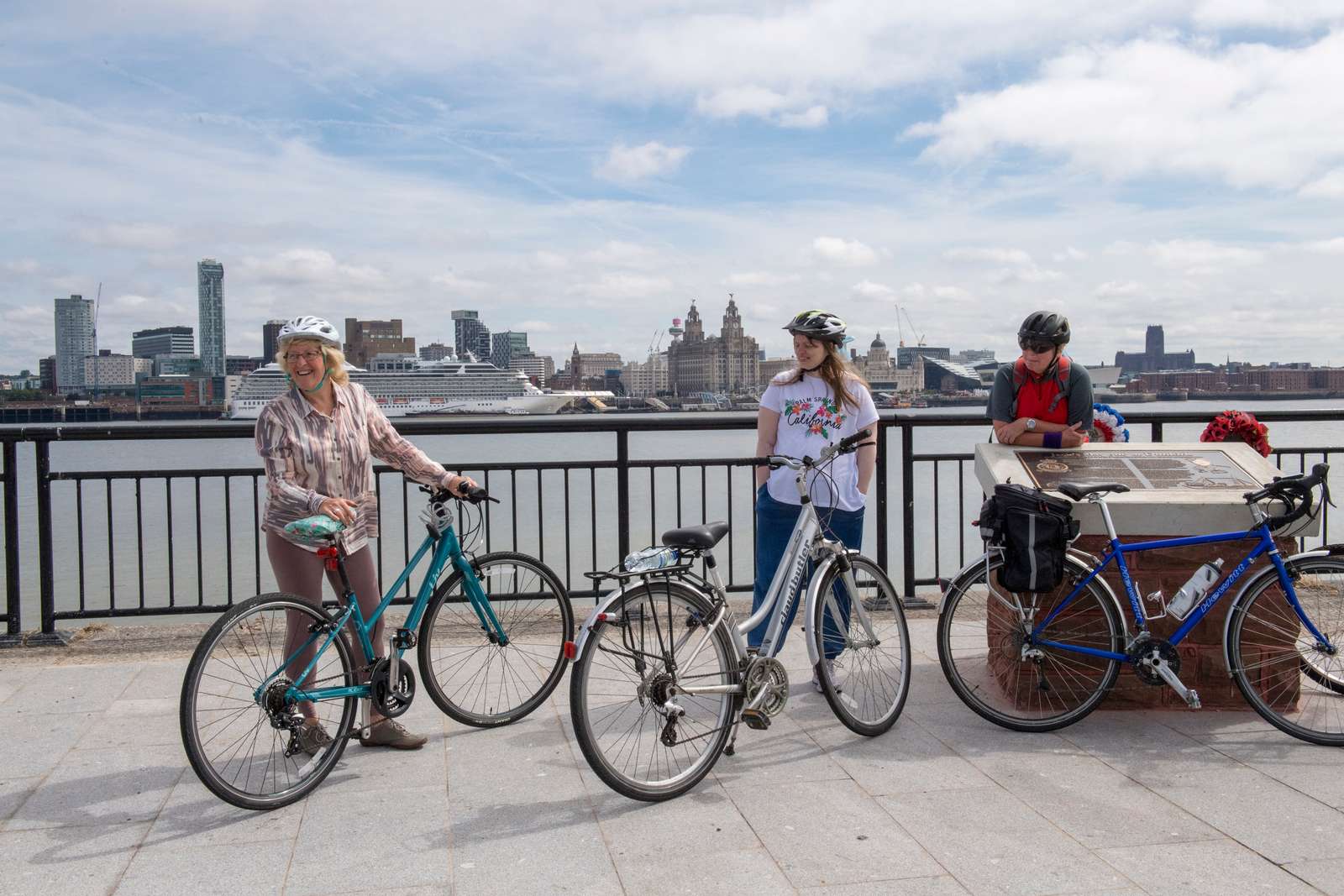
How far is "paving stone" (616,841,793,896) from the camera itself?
9.30ft

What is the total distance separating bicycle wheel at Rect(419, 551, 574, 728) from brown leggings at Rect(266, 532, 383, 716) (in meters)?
0.27

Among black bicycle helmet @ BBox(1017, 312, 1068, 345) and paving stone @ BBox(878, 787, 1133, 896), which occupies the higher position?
black bicycle helmet @ BBox(1017, 312, 1068, 345)

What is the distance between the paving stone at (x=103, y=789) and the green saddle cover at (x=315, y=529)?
0.97 metres

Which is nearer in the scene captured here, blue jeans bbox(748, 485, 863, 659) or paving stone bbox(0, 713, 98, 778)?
paving stone bbox(0, 713, 98, 778)

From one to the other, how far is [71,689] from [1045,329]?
15.3ft

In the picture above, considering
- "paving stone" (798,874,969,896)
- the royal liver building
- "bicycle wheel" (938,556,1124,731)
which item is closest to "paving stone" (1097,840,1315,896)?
"paving stone" (798,874,969,896)

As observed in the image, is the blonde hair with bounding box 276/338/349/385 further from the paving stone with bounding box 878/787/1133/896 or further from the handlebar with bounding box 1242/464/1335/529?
the handlebar with bounding box 1242/464/1335/529

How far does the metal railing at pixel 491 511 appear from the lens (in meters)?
5.70

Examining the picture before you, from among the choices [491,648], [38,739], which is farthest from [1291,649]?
[38,739]

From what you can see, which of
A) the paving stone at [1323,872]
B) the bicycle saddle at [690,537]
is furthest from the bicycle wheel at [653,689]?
the paving stone at [1323,872]

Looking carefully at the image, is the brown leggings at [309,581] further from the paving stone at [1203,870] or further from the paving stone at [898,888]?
the paving stone at [1203,870]

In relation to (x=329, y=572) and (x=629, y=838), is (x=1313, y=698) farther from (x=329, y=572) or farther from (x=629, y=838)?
(x=329, y=572)

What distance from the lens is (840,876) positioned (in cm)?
290

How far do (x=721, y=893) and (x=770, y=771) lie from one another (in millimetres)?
992
